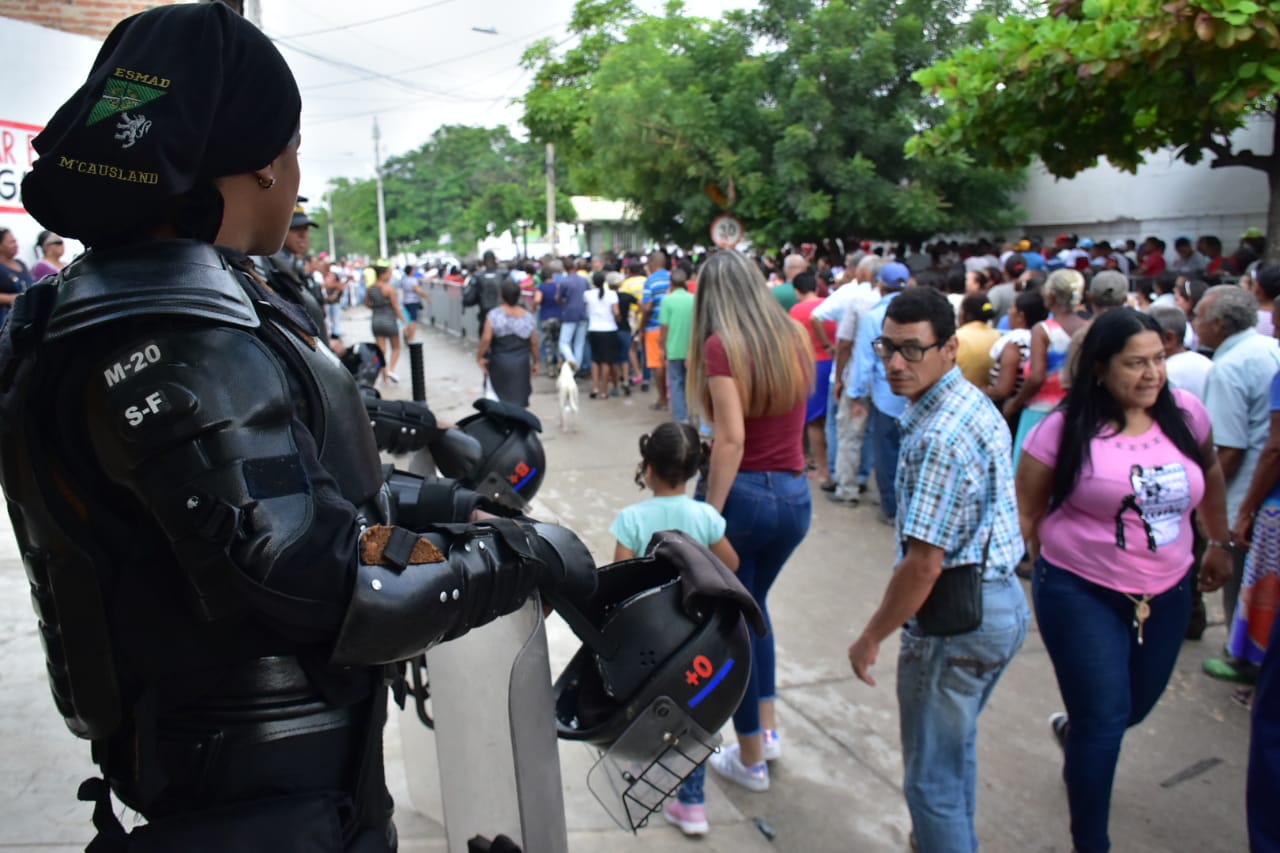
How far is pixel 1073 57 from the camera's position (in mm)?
7117

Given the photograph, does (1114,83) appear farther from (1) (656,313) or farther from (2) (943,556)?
(2) (943,556)

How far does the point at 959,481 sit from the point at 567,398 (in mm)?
8448

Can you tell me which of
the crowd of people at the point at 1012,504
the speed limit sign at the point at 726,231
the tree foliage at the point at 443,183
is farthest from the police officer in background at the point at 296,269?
the tree foliage at the point at 443,183

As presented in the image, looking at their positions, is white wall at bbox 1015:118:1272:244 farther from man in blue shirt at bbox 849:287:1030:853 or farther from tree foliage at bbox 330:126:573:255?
tree foliage at bbox 330:126:573:255

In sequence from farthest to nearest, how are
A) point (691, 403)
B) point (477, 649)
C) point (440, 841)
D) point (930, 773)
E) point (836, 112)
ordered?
1. point (836, 112)
2. point (691, 403)
3. point (440, 841)
4. point (930, 773)
5. point (477, 649)

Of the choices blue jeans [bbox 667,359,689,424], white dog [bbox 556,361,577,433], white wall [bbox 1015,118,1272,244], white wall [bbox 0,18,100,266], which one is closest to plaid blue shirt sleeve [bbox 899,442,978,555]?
white wall [bbox 0,18,100,266]

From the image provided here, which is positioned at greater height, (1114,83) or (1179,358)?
(1114,83)

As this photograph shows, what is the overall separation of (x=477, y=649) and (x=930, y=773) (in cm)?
137

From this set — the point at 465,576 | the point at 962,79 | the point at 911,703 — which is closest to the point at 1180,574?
the point at 911,703

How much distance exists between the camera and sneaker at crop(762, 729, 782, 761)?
3.84 metres

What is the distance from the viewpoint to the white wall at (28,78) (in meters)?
7.04

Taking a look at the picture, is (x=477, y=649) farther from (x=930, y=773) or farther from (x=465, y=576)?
(x=930, y=773)

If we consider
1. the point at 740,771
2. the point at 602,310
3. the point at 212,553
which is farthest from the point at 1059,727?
the point at 602,310

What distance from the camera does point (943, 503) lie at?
2.55 m
